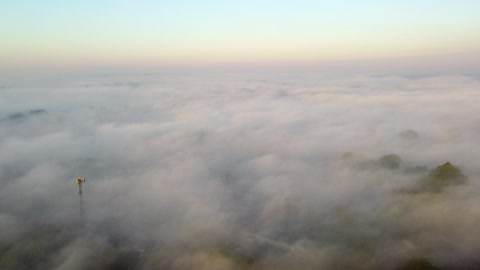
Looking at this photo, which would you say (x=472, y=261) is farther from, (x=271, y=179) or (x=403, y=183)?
(x=271, y=179)

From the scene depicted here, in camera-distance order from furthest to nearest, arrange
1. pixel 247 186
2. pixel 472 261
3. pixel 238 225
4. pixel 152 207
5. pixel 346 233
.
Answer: pixel 247 186 < pixel 152 207 < pixel 238 225 < pixel 346 233 < pixel 472 261

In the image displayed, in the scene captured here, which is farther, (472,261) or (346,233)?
(346,233)

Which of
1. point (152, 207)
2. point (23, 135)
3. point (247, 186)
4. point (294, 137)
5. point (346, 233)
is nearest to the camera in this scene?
point (346, 233)

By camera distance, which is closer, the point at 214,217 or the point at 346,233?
the point at 346,233

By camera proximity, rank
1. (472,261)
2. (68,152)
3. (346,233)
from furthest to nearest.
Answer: (68,152) < (346,233) < (472,261)

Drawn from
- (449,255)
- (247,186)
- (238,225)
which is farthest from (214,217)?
(449,255)

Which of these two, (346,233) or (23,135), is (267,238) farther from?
(23,135)

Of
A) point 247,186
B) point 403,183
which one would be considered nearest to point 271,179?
point 247,186

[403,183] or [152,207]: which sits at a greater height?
[403,183]

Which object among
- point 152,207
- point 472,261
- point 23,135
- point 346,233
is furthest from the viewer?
point 23,135
